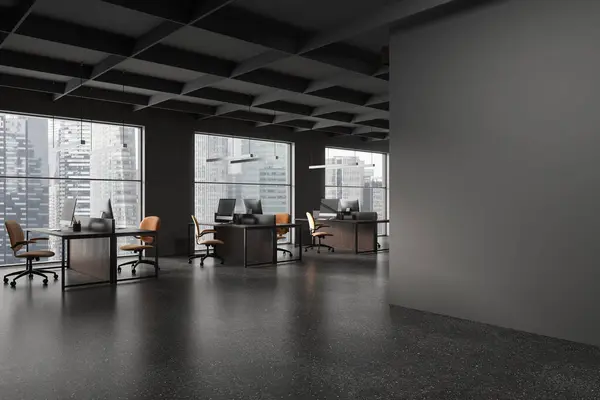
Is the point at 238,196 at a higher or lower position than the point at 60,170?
lower

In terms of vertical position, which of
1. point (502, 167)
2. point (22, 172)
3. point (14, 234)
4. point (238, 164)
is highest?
point (238, 164)

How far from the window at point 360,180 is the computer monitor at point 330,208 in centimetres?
227

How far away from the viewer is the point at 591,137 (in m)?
3.97

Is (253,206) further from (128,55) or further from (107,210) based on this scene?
(128,55)

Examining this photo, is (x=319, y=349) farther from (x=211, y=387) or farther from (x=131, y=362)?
(x=131, y=362)

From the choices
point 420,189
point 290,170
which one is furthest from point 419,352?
point 290,170

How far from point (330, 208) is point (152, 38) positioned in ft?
22.2

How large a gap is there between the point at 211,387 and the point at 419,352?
5.50 feet

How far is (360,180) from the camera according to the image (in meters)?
15.3

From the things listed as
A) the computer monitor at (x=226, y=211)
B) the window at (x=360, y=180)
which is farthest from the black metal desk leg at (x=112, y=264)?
the window at (x=360, y=180)

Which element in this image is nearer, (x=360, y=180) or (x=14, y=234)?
(x=14, y=234)

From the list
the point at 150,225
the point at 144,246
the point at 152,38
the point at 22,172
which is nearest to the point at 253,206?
the point at 150,225

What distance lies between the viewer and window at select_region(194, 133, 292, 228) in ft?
37.2

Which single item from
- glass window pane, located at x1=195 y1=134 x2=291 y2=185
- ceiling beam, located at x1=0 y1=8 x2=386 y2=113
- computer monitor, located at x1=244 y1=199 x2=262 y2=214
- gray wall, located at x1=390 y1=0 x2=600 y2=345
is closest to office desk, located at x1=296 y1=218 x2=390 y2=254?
glass window pane, located at x1=195 y1=134 x2=291 y2=185
